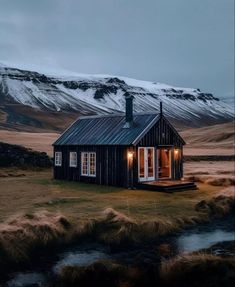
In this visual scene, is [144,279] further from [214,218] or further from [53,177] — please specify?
[53,177]

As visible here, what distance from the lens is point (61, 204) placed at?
66.9 ft

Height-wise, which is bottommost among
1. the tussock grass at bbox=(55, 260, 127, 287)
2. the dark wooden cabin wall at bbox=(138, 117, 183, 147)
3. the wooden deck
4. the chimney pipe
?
the tussock grass at bbox=(55, 260, 127, 287)

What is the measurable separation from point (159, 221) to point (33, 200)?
25.2ft

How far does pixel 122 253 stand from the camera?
13.6 metres

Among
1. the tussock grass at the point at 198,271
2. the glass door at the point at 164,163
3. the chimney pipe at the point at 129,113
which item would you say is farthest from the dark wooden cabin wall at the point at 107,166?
the tussock grass at the point at 198,271

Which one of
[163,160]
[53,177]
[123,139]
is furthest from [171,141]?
[53,177]

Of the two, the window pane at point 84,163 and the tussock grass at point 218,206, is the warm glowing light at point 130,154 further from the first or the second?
the tussock grass at point 218,206

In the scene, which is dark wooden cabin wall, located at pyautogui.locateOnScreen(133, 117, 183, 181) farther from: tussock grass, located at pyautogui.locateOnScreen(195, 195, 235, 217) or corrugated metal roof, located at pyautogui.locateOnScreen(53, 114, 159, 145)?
tussock grass, located at pyautogui.locateOnScreen(195, 195, 235, 217)

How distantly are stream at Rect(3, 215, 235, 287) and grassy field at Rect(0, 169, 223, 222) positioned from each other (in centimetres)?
211

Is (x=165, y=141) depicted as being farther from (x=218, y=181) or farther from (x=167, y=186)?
(x=167, y=186)

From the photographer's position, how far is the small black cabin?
27219 mm

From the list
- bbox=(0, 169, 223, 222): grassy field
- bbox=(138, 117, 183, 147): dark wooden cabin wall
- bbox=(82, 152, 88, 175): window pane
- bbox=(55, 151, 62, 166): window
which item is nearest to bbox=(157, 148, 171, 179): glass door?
bbox=(138, 117, 183, 147): dark wooden cabin wall

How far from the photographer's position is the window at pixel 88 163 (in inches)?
1159

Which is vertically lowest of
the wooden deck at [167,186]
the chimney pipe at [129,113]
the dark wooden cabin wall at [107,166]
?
the wooden deck at [167,186]
